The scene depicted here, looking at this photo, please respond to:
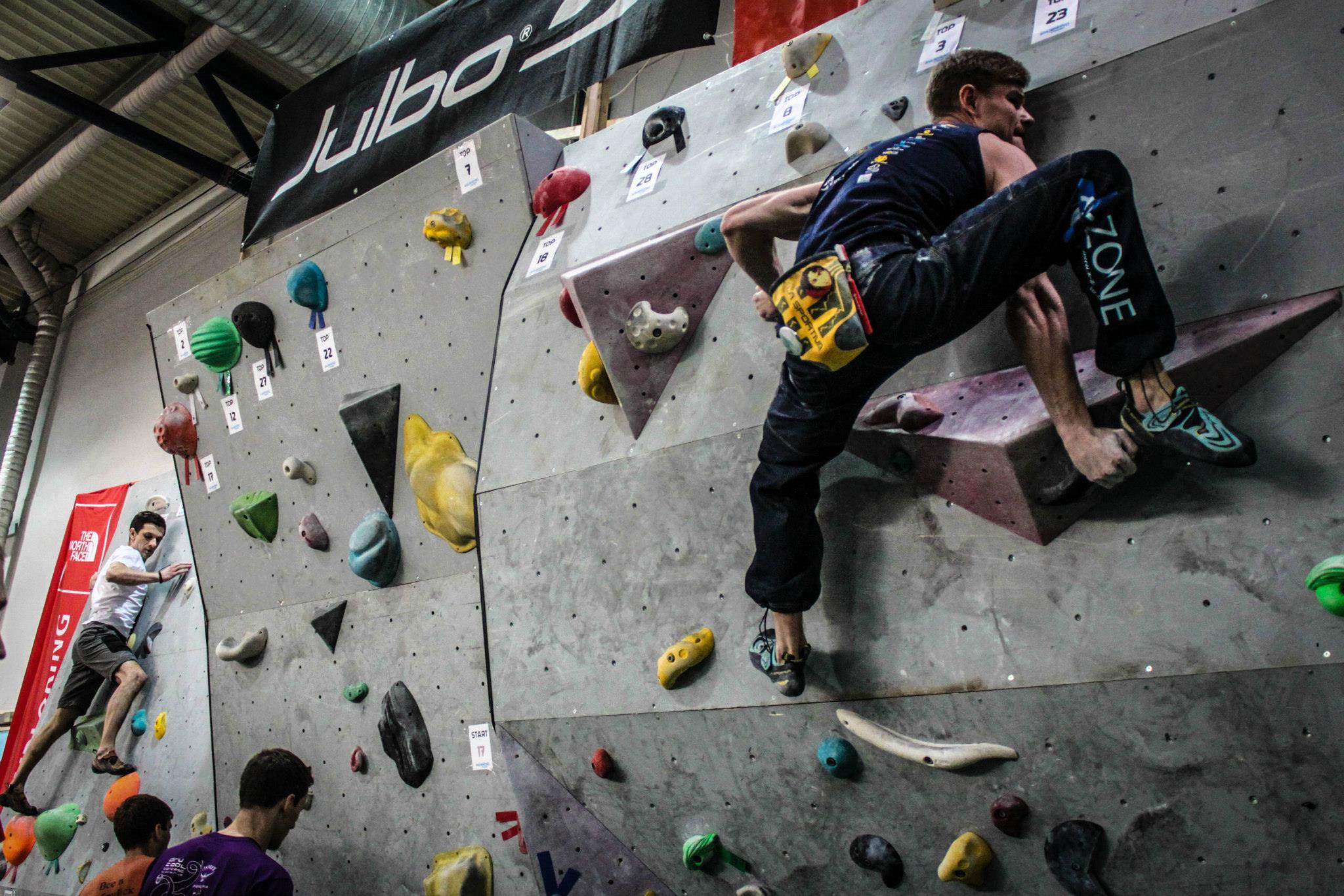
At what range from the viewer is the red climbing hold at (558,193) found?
8.93 ft

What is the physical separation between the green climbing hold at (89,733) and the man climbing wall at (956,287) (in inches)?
141

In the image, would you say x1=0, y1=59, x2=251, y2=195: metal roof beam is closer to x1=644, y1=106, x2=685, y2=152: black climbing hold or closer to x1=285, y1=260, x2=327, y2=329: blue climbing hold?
x1=285, y1=260, x2=327, y2=329: blue climbing hold

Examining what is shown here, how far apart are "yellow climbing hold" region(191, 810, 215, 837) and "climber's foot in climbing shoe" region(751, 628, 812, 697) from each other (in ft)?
8.51

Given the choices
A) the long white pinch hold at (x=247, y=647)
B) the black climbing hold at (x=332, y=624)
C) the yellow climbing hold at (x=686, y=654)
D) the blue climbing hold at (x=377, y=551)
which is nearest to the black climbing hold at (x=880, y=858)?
the yellow climbing hold at (x=686, y=654)

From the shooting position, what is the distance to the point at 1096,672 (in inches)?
62.8

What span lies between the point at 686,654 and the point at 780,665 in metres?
0.26

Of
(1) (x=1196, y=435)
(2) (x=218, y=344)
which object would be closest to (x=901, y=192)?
(1) (x=1196, y=435)

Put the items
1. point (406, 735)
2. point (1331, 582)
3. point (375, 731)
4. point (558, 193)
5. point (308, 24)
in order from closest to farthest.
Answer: point (1331, 582) < point (558, 193) < point (406, 735) < point (375, 731) < point (308, 24)

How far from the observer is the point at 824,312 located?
149 cm

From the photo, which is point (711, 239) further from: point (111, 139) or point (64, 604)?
point (111, 139)

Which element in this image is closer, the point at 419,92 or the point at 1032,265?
the point at 1032,265

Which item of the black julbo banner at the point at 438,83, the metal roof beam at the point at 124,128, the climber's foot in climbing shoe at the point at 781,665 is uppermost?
the metal roof beam at the point at 124,128

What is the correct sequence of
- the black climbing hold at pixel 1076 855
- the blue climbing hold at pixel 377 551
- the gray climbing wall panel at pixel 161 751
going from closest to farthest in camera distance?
the black climbing hold at pixel 1076 855 → the blue climbing hold at pixel 377 551 → the gray climbing wall panel at pixel 161 751

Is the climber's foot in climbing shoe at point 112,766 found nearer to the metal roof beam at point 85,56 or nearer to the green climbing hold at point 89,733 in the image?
the green climbing hold at point 89,733
